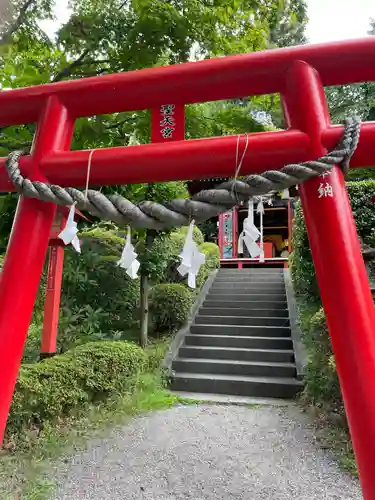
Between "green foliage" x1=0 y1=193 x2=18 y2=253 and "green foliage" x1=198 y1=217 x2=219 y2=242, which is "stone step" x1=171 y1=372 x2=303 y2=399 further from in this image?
"green foliage" x1=198 y1=217 x2=219 y2=242

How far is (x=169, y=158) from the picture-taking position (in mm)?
2043

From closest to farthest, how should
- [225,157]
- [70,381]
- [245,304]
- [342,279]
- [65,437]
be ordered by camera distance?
1. [342,279]
2. [225,157]
3. [65,437]
4. [70,381]
5. [245,304]

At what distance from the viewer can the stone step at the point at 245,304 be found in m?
8.63

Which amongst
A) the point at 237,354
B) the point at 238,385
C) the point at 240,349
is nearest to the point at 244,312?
the point at 240,349

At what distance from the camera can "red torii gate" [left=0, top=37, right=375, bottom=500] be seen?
1.63 meters

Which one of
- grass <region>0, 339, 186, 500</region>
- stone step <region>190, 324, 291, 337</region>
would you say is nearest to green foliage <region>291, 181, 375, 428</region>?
stone step <region>190, 324, 291, 337</region>

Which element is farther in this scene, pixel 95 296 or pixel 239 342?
pixel 95 296

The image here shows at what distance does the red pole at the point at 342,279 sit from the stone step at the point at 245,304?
22.9ft

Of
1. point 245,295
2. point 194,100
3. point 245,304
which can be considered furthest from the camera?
point 245,295

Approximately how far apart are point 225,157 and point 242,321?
6335 mm

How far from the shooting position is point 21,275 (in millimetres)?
2049

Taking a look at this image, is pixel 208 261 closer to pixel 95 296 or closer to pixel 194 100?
pixel 95 296

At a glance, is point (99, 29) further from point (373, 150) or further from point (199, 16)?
point (373, 150)

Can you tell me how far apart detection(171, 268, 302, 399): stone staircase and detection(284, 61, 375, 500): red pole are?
173 inches
